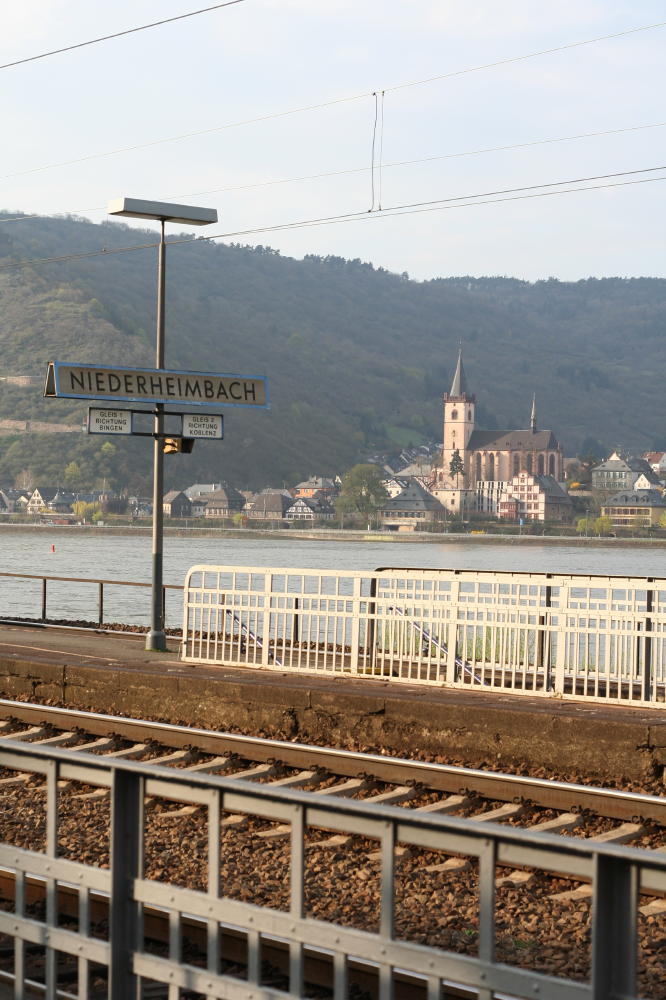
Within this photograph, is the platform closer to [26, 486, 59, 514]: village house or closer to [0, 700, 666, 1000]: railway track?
[0, 700, 666, 1000]: railway track

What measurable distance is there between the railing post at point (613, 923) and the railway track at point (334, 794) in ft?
8.16

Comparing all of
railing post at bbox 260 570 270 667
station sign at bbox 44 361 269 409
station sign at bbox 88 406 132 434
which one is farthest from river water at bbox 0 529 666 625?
railing post at bbox 260 570 270 667

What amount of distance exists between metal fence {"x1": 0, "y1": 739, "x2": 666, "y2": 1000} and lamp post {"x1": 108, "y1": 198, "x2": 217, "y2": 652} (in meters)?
13.4

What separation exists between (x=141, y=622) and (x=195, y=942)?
107 ft

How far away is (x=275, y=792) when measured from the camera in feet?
12.8

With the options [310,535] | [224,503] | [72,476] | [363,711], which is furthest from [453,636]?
[224,503]

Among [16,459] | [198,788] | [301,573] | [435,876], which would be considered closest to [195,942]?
[435,876]

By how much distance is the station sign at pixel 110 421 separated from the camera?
1758 centimetres

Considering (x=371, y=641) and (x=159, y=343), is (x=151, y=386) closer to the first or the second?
(x=159, y=343)

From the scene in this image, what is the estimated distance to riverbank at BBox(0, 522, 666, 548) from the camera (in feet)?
504

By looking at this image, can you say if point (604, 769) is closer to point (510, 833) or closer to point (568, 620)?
point (568, 620)

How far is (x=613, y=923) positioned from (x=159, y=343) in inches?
658

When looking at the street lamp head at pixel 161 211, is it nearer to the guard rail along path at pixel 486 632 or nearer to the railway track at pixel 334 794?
the guard rail along path at pixel 486 632

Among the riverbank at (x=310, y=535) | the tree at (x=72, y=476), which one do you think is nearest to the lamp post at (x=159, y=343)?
the riverbank at (x=310, y=535)
